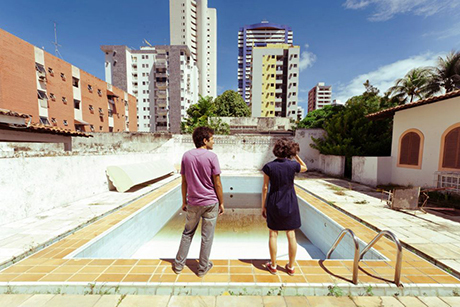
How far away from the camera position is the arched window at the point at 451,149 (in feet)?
20.3

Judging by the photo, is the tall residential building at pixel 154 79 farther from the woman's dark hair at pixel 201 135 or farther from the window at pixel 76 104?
the woman's dark hair at pixel 201 135

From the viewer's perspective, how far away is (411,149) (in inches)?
303

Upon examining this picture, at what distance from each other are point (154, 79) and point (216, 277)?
165ft

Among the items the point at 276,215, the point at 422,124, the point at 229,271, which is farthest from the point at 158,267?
the point at 422,124

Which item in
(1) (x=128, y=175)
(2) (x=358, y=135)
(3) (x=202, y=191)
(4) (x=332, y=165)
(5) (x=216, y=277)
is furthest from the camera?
(4) (x=332, y=165)

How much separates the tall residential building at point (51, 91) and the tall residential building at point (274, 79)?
2951 centimetres

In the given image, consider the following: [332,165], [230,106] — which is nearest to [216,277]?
[332,165]

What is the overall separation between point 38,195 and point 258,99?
143 feet

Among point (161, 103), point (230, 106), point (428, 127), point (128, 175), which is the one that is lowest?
point (128, 175)

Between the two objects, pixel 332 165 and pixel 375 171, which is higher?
pixel 375 171

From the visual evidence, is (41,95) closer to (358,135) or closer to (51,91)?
(51,91)

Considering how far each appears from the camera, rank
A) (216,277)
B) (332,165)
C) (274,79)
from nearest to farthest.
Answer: (216,277), (332,165), (274,79)

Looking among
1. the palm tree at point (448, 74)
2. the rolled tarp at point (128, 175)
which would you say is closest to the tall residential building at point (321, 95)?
the palm tree at point (448, 74)

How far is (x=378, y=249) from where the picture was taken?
3291 mm
